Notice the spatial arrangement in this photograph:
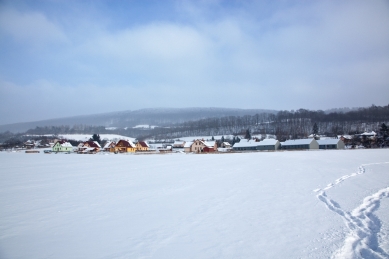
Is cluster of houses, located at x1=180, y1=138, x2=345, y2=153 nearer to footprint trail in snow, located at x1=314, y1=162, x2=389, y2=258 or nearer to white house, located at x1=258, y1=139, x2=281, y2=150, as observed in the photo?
white house, located at x1=258, y1=139, x2=281, y2=150

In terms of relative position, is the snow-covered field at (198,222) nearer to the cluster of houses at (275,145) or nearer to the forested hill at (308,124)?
the cluster of houses at (275,145)

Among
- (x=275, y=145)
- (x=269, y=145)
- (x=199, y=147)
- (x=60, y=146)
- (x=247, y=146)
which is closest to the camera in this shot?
(x=199, y=147)

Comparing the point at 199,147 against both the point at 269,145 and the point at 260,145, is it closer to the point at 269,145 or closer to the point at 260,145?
the point at 260,145

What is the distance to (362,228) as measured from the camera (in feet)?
22.5

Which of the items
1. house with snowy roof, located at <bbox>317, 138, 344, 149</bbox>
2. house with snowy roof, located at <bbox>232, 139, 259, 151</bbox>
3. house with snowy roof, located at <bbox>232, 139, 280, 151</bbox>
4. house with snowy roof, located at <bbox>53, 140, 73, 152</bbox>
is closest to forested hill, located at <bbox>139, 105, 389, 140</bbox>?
house with snowy roof, located at <bbox>232, 139, 280, 151</bbox>

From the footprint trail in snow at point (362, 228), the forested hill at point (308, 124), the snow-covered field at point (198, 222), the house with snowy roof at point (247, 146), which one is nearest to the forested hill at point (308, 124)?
the forested hill at point (308, 124)

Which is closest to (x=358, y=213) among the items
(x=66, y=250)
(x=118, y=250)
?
(x=118, y=250)

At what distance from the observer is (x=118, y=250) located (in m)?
5.86

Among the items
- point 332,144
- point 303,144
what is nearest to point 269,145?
point 303,144

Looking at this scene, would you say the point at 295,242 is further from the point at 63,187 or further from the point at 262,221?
the point at 63,187

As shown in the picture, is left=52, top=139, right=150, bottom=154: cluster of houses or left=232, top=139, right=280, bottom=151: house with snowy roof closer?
left=52, top=139, right=150, bottom=154: cluster of houses

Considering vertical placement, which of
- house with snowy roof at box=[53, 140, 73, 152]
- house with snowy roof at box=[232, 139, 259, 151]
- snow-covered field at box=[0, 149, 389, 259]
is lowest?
house with snowy roof at box=[232, 139, 259, 151]

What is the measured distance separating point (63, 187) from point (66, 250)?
30.2 ft

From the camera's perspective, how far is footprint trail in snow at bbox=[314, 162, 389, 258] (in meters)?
5.43
